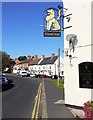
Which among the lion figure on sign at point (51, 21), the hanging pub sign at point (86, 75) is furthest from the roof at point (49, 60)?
the hanging pub sign at point (86, 75)

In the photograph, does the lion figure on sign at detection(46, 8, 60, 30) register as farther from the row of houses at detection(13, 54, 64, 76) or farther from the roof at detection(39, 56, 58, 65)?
the roof at detection(39, 56, 58, 65)

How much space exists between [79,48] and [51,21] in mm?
2070

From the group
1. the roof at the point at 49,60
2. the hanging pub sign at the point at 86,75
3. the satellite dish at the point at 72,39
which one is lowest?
the hanging pub sign at the point at 86,75

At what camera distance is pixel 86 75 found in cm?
1552

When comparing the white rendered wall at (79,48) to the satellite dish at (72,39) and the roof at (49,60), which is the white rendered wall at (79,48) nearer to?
the satellite dish at (72,39)

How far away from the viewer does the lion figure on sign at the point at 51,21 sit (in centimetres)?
1692

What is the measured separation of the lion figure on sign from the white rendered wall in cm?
55

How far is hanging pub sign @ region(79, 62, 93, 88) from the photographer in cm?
1521

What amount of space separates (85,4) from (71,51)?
2.51 m

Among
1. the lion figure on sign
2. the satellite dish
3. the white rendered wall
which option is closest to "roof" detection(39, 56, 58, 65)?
the lion figure on sign

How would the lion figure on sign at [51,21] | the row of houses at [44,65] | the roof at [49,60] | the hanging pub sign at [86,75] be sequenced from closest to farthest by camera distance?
the hanging pub sign at [86,75] → the lion figure on sign at [51,21] → the row of houses at [44,65] → the roof at [49,60]

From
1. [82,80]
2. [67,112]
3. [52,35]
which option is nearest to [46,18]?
[52,35]

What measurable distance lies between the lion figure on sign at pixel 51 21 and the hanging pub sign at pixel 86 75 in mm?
2459

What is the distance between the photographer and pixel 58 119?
13477 millimetres
